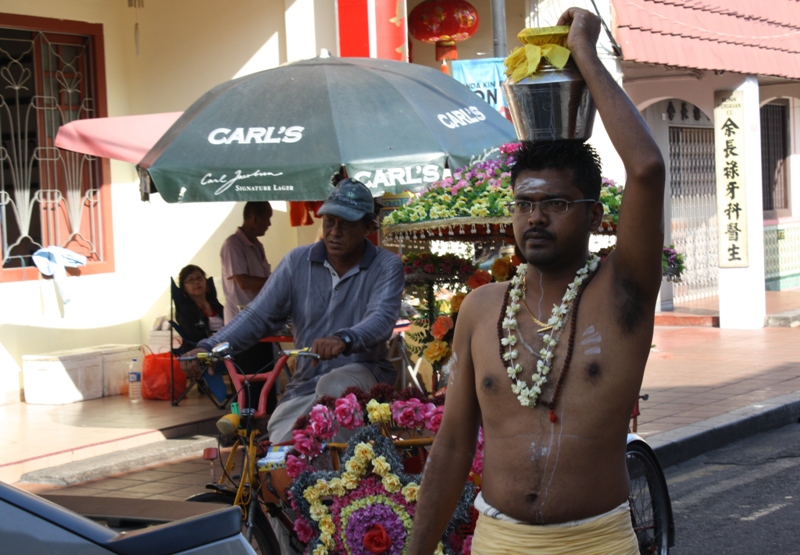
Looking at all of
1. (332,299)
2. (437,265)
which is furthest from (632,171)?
(437,265)

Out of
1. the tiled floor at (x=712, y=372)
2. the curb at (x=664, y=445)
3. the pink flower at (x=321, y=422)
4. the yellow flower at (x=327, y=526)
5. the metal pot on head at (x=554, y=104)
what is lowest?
the curb at (x=664, y=445)

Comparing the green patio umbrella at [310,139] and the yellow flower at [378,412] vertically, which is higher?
the green patio umbrella at [310,139]

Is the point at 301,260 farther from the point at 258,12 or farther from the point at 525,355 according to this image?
the point at 258,12

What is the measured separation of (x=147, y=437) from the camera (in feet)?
28.6

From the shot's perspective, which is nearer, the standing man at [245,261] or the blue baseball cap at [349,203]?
the blue baseball cap at [349,203]

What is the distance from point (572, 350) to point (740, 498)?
470 centimetres

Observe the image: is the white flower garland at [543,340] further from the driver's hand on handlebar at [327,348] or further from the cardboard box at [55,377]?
the cardboard box at [55,377]

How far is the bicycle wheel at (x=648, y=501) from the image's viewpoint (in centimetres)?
528

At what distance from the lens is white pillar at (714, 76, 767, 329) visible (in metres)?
14.7

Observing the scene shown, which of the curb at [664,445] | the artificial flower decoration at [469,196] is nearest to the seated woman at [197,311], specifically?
the curb at [664,445]

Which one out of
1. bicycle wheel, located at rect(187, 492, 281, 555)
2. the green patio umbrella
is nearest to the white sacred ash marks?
bicycle wheel, located at rect(187, 492, 281, 555)

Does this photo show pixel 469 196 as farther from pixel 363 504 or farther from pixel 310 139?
pixel 363 504

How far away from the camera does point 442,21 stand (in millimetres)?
11875

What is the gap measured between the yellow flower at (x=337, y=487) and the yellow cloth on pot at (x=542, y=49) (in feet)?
6.83
